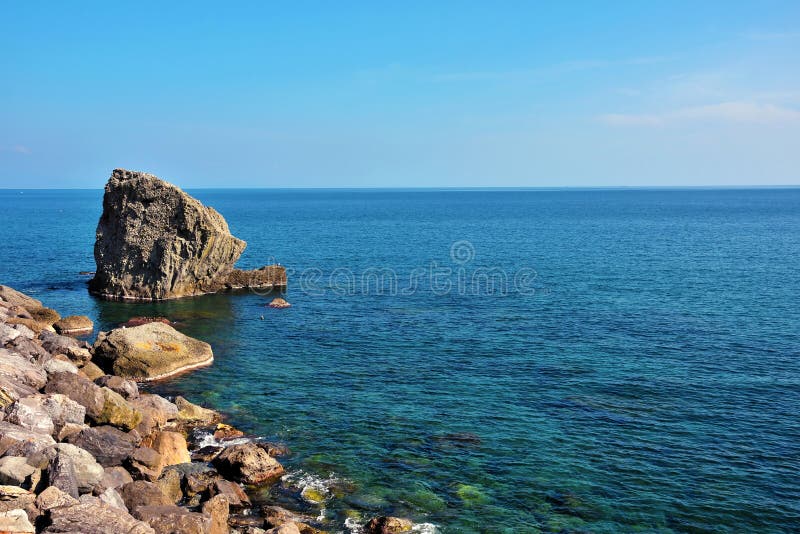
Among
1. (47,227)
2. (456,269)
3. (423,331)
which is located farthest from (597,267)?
(47,227)

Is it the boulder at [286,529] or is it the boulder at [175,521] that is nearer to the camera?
the boulder at [175,521]

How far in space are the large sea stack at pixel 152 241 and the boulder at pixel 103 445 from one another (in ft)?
138

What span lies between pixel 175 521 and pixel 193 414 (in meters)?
14.4

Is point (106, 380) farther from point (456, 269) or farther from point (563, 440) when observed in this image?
point (456, 269)

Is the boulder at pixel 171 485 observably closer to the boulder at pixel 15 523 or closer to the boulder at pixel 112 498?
the boulder at pixel 112 498

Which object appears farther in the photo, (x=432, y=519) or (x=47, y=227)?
(x=47, y=227)

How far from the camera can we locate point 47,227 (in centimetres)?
16138

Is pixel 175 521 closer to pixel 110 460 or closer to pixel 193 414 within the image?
pixel 110 460

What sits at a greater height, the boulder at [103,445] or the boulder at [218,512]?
the boulder at [103,445]

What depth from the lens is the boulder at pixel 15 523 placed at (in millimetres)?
17812

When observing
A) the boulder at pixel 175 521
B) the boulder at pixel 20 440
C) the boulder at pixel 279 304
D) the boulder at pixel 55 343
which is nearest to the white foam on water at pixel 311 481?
the boulder at pixel 175 521

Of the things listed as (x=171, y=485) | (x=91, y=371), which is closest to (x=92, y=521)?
(x=171, y=485)

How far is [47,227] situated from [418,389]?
154 m

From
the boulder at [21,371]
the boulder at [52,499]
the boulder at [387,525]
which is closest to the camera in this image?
the boulder at [52,499]
